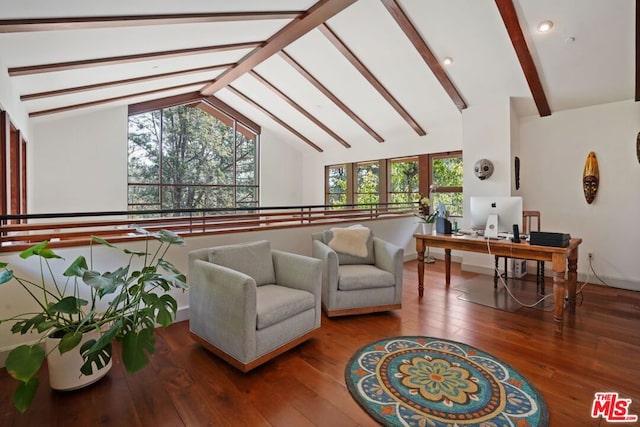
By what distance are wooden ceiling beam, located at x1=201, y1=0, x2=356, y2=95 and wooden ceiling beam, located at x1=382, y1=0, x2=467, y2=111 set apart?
464 mm

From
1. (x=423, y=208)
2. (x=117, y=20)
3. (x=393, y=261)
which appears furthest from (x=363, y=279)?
(x=423, y=208)

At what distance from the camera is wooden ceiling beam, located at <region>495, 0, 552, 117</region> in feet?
9.52

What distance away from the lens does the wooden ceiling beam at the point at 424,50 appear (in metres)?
3.31

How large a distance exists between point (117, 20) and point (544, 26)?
399 centimetres

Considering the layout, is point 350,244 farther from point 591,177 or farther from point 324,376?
point 591,177

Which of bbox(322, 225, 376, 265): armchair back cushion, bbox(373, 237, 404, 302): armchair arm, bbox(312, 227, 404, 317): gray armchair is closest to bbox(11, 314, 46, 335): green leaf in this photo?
bbox(312, 227, 404, 317): gray armchair

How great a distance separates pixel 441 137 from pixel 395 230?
1929 mm

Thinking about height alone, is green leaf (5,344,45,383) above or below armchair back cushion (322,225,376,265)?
below

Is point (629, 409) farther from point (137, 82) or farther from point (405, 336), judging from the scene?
point (137, 82)

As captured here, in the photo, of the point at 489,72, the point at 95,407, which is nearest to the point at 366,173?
the point at 489,72

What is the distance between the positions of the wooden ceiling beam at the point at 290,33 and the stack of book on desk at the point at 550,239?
3.01 metres

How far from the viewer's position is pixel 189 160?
6.95 metres

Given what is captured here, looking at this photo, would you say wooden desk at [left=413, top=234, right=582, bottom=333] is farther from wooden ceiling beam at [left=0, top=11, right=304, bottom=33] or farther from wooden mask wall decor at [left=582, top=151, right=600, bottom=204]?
wooden ceiling beam at [left=0, top=11, right=304, bottom=33]

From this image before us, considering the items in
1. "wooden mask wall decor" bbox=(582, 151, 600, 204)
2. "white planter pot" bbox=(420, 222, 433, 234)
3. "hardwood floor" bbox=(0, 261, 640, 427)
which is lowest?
"hardwood floor" bbox=(0, 261, 640, 427)
